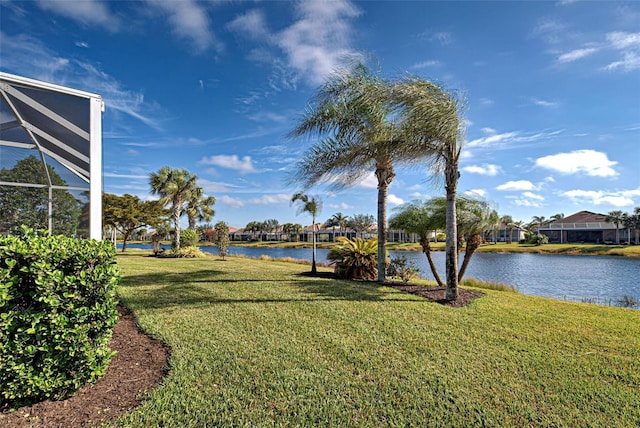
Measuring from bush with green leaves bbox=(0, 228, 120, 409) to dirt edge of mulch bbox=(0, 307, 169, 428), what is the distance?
→ 0.13 meters

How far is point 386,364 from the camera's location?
359cm

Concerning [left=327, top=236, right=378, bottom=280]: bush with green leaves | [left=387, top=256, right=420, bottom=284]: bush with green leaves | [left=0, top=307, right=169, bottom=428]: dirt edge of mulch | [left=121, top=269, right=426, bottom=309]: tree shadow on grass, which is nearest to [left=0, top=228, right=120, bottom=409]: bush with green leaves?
[left=0, top=307, right=169, bottom=428]: dirt edge of mulch

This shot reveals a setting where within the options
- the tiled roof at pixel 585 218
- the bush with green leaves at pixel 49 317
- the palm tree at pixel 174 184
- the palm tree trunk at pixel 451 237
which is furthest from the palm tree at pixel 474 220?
the tiled roof at pixel 585 218

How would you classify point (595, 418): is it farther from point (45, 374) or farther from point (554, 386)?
point (45, 374)

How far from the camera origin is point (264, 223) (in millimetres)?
95438

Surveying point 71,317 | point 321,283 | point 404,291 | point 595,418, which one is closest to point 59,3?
point 71,317

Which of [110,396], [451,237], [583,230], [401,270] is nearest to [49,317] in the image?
[110,396]

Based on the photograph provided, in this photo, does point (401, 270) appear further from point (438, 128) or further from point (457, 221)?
point (438, 128)

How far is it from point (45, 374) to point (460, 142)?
26.2 ft

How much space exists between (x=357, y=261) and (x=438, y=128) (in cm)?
514

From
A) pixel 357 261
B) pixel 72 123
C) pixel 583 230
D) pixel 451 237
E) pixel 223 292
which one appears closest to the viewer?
pixel 72 123

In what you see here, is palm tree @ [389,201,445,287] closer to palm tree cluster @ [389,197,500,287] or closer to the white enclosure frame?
palm tree cluster @ [389,197,500,287]

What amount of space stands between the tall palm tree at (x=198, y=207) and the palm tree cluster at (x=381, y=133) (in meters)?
20.4

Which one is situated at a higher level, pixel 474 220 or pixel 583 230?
pixel 474 220
